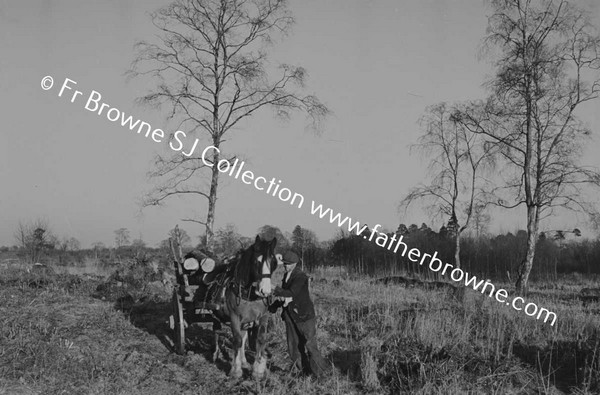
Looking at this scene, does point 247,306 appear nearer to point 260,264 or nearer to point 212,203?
point 260,264

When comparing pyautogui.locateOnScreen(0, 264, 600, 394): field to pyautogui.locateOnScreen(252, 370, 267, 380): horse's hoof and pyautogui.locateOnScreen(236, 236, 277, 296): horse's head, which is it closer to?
pyautogui.locateOnScreen(252, 370, 267, 380): horse's hoof

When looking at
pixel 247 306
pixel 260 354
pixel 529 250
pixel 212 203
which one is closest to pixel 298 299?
pixel 247 306

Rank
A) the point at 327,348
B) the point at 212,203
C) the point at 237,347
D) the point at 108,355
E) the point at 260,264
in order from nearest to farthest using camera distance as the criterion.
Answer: the point at 260,264, the point at 237,347, the point at 108,355, the point at 327,348, the point at 212,203

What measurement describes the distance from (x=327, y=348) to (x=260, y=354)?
1.76 meters

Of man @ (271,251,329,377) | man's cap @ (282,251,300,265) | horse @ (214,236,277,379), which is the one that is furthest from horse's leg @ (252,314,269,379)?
man's cap @ (282,251,300,265)

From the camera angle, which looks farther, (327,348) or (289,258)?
(327,348)

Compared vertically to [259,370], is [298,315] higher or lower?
higher

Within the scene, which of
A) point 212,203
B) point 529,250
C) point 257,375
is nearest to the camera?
point 257,375

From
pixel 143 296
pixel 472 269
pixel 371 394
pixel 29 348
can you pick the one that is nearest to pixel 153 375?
pixel 29 348

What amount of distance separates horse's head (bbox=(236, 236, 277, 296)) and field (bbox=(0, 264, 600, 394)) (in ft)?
4.44

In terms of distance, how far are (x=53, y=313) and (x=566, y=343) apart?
28.0 ft

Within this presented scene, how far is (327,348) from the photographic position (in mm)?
8688

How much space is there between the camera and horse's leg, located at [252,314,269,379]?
23.5 ft

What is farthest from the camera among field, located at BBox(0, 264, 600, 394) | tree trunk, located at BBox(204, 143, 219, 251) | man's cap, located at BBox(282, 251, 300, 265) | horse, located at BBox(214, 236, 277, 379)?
tree trunk, located at BBox(204, 143, 219, 251)
